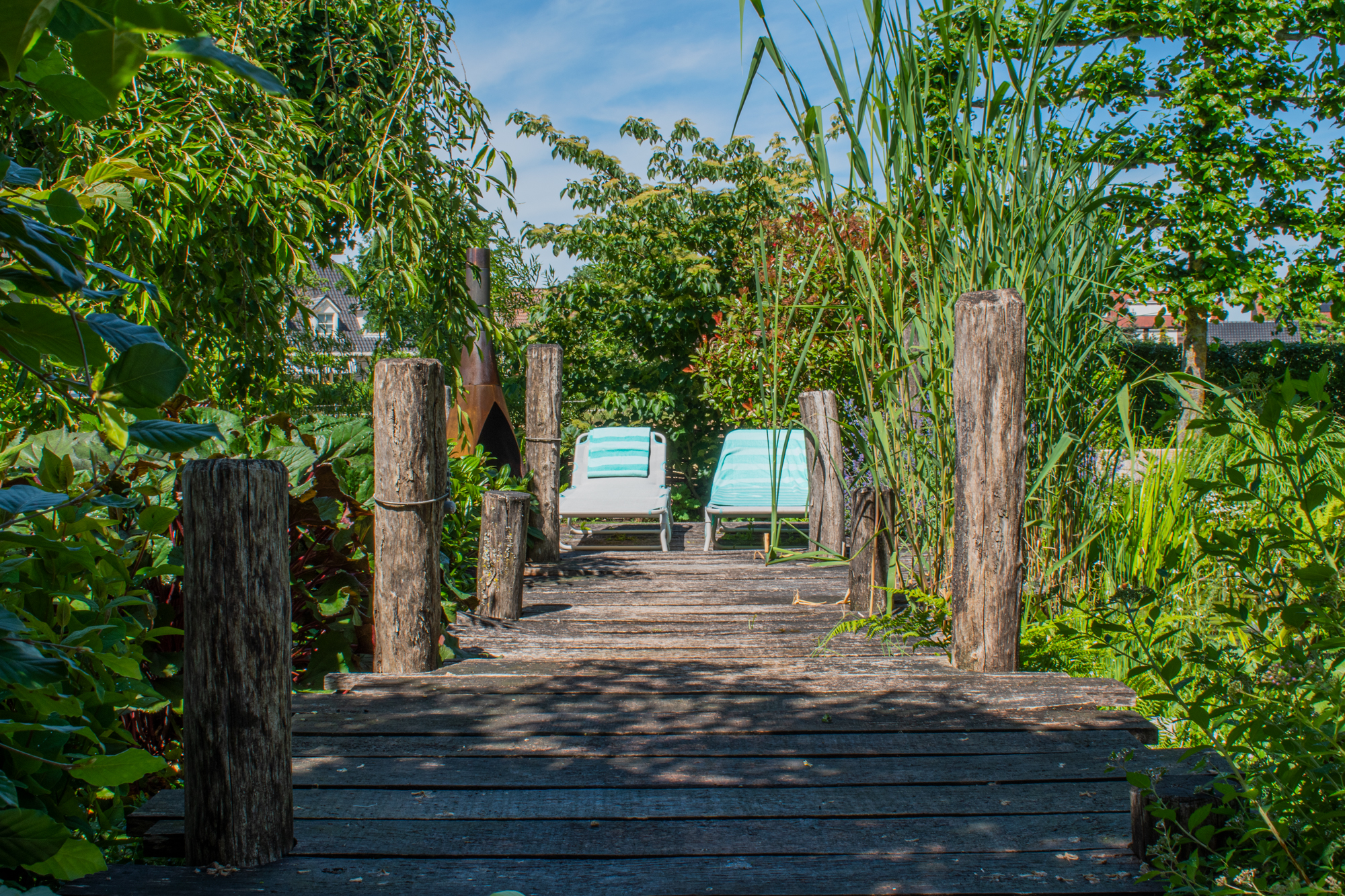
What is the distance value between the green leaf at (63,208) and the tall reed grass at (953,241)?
83.1 inches

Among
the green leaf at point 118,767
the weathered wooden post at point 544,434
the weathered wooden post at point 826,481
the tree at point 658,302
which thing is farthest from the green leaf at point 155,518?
the tree at point 658,302

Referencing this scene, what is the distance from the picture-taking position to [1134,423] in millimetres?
4199

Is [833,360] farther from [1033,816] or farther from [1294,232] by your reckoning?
[1294,232]

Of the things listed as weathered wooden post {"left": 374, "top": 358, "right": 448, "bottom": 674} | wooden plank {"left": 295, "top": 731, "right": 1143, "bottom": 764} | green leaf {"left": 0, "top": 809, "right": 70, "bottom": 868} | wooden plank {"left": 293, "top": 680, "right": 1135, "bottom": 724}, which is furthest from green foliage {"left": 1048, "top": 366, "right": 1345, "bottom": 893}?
weathered wooden post {"left": 374, "top": 358, "right": 448, "bottom": 674}

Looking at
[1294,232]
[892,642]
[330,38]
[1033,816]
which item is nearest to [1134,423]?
[892,642]

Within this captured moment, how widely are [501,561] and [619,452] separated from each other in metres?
3.68

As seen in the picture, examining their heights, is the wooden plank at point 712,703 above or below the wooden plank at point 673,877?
above

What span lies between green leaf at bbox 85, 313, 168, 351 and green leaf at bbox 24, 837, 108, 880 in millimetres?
713

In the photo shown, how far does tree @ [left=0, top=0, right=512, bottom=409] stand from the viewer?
3.31m

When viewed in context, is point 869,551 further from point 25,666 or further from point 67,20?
point 67,20

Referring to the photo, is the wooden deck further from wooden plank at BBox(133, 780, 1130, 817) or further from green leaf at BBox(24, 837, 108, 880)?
green leaf at BBox(24, 837, 108, 880)

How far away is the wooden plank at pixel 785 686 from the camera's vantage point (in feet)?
8.75

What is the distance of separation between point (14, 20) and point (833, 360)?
7803 millimetres

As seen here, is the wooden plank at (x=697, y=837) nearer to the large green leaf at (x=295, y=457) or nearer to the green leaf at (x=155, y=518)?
the green leaf at (x=155, y=518)
